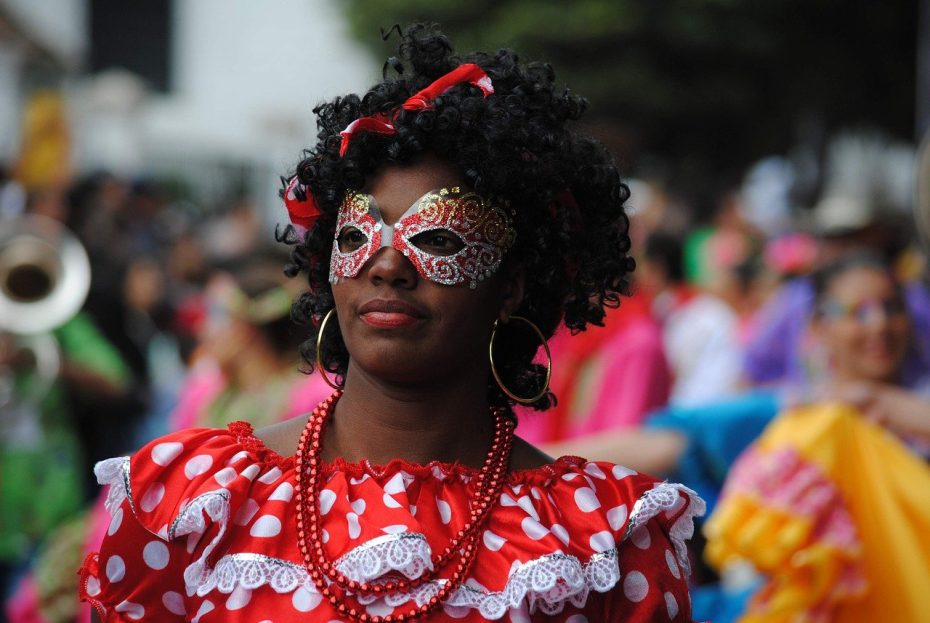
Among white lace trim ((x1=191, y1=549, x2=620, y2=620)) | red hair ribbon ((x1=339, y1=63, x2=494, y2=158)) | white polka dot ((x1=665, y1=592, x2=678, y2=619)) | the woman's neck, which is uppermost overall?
red hair ribbon ((x1=339, y1=63, x2=494, y2=158))

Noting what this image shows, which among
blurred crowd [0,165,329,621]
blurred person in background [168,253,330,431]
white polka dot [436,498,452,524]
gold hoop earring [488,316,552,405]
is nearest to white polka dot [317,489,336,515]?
white polka dot [436,498,452,524]

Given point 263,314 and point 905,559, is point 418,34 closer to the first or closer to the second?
point 905,559

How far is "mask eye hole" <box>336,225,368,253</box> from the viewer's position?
2723 mm

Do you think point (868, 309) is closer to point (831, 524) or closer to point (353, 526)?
point (831, 524)

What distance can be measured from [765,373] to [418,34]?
15.1 ft

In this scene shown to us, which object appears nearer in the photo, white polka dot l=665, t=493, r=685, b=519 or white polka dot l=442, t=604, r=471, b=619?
white polka dot l=442, t=604, r=471, b=619

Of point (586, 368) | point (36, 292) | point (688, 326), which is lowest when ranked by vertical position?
point (688, 326)

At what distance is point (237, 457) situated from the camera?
272 centimetres

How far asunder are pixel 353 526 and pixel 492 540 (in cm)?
28

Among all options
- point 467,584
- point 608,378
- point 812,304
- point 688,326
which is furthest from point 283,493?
point 688,326

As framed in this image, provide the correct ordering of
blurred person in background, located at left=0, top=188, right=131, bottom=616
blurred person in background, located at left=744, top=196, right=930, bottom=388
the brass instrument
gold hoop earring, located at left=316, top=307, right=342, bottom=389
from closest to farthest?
1. gold hoop earring, located at left=316, top=307, right=342, bottom=389
2. blurred person in background, located at left=744, top=196, right=930, bottom=388
3. blurred person in background, located at left=0, top=188, right=131, bottom=616
4. the brass instrument

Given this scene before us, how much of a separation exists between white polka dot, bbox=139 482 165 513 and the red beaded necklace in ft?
0.88

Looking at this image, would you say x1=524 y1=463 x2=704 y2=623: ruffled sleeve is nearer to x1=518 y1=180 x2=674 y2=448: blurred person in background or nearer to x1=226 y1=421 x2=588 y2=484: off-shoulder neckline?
x1=226 y1=421 x2=588 y2=484: off-shoulder neckline

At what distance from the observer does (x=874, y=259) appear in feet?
18.3
